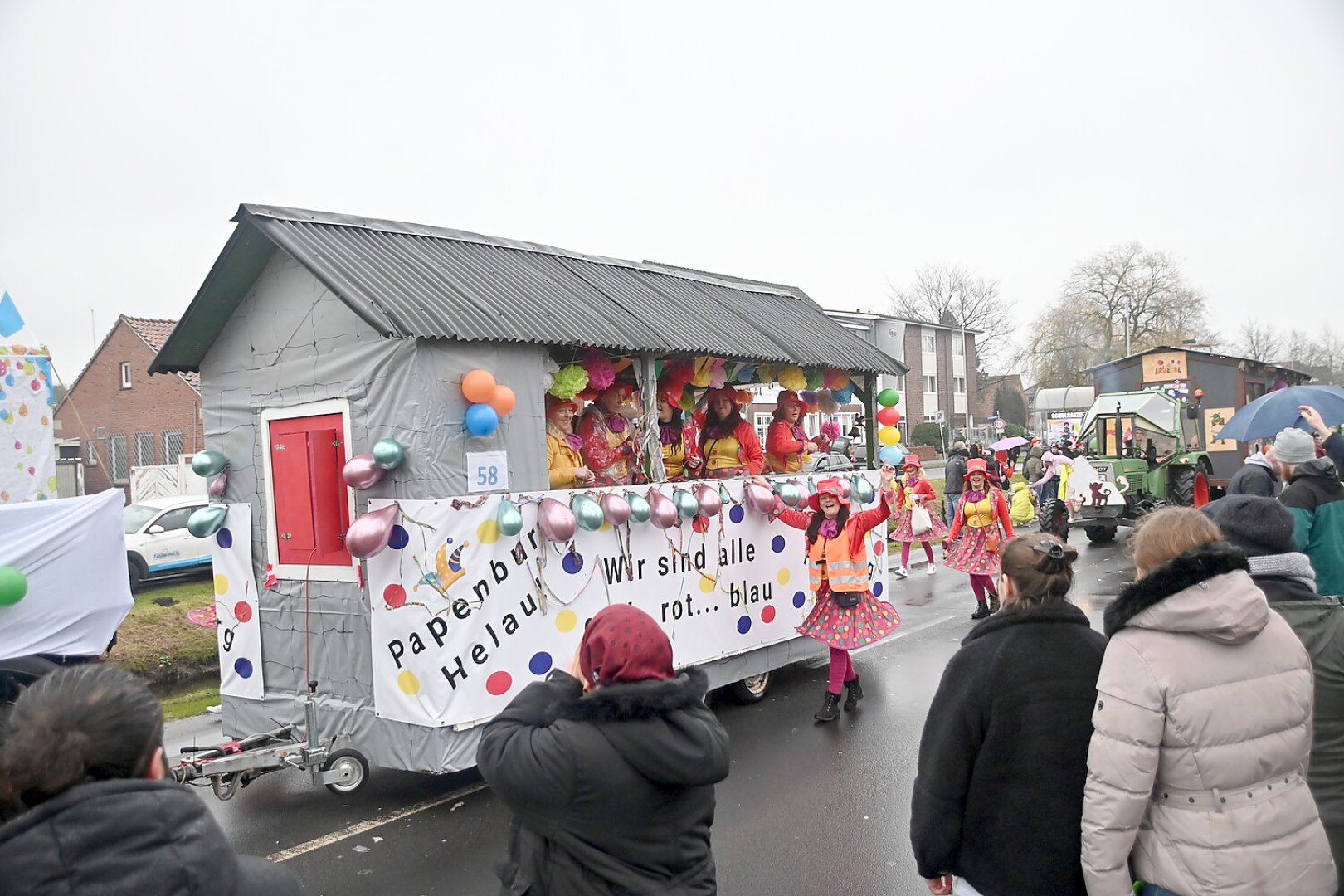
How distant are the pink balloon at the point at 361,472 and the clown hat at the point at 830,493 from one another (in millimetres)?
3511

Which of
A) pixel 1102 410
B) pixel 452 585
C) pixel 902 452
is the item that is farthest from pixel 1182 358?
pixel 452 585

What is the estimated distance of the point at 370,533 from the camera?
549 cm

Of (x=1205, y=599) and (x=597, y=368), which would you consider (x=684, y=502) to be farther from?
(x=1205, y=599)

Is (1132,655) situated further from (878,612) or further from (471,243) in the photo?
(471,243)

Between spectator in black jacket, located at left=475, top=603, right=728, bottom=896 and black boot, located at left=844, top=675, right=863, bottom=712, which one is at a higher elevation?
spectator in black jacket, located at left=475, top=603, right=728, bottom=896

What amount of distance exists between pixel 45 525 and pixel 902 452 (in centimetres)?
735

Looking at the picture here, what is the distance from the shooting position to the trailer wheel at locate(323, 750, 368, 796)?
18.8 ft

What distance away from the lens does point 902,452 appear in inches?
388

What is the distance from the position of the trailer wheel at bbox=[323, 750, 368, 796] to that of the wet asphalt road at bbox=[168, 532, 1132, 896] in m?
0.21

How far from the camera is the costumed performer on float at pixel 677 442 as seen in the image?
862cm

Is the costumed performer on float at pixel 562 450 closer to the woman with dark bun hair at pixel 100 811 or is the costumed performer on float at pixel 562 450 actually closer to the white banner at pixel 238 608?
the white banner at pixel 238 608

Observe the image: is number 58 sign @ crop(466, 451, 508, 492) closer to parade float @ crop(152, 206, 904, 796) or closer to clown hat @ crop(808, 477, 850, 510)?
parade float @ crop(152, 206, 904, 796)

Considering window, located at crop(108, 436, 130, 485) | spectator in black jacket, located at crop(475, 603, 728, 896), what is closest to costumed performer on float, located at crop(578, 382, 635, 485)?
spectator in black jacket, located at crop(475, 603, 728, 896)

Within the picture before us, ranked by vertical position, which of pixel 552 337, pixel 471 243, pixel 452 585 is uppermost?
pixel 471 243
